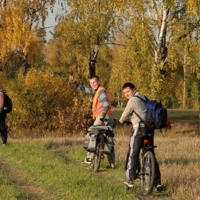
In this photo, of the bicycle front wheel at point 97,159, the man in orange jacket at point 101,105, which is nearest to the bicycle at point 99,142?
the bicycle front wheel at point 97,159

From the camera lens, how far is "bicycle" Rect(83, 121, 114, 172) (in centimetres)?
994

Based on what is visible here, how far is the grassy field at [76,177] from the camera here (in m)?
7.34

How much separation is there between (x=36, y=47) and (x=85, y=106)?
7.69 meters

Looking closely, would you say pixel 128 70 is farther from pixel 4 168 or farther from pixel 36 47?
pixel 4 168

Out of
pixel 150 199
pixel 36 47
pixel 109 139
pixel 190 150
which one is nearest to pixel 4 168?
pixel 109 139

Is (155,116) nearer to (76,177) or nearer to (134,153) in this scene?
(134,153)

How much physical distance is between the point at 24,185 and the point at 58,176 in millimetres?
716

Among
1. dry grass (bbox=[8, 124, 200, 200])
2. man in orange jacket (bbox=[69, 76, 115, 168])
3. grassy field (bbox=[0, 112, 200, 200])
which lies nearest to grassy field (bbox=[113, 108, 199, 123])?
dry grass (bbox=[8, 124, 200, 200])

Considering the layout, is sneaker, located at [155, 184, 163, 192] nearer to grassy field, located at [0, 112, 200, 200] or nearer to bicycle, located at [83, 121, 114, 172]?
grassy field, located at [0, 112, 200, 200]

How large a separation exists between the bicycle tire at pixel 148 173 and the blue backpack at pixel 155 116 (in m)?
0.47

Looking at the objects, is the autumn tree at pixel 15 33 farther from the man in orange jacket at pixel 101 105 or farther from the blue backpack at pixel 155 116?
the blue backpack at pixel 155 116

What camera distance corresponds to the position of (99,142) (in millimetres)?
10203

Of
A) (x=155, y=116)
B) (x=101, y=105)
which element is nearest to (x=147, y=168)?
(x=155, y=116)

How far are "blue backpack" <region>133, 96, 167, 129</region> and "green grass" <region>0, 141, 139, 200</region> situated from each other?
46.2 inches
